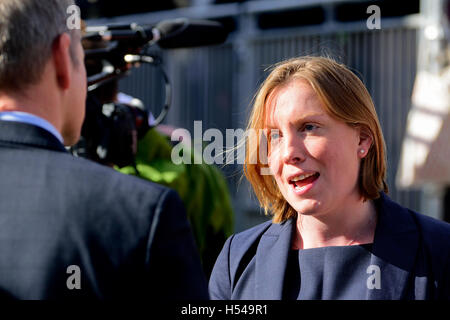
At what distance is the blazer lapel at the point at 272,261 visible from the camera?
149 cm

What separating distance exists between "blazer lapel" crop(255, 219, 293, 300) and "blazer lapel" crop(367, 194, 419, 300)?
205 millimetres

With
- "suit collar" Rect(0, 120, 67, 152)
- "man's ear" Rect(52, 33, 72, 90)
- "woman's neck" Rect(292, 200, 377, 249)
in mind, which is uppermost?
"man's ear" Rect(52, 33, 72, 90)

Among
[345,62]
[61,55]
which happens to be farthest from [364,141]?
[345,62]

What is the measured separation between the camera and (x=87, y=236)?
1.00m

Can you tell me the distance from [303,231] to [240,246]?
0.53ft

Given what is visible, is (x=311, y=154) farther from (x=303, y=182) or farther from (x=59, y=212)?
(x=59, y=212)

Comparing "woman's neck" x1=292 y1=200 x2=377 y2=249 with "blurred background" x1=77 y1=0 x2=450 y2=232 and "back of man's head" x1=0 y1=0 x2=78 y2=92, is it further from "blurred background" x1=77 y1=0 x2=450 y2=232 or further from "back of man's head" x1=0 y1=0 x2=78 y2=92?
"blurred background" x1=77 y1=0 x2=450 y2=232

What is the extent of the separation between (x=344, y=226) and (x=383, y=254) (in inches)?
4.8

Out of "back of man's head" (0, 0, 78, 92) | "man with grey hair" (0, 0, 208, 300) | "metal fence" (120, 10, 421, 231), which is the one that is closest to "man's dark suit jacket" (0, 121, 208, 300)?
"man with grey hair" (0, 0, 208, 300)

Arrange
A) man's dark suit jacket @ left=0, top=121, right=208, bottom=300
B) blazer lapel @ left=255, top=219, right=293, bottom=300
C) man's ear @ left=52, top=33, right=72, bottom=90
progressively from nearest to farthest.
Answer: man's dark suit jacket @ left=0, top=121, right=208, bottom=300
man's ear @ left=52, top=33, right=72, bottom=90
blazer lapel @ left=255, top=219, right=293, bottom=300

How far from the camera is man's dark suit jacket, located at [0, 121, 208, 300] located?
3.28 ft

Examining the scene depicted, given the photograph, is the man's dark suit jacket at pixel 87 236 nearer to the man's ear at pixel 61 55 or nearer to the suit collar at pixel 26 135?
the suit collar at pixel 26 135

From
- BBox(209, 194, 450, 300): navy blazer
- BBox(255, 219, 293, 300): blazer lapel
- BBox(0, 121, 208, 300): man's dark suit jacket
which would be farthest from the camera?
BBox(255, 219, 293, 300): blazer lapel
